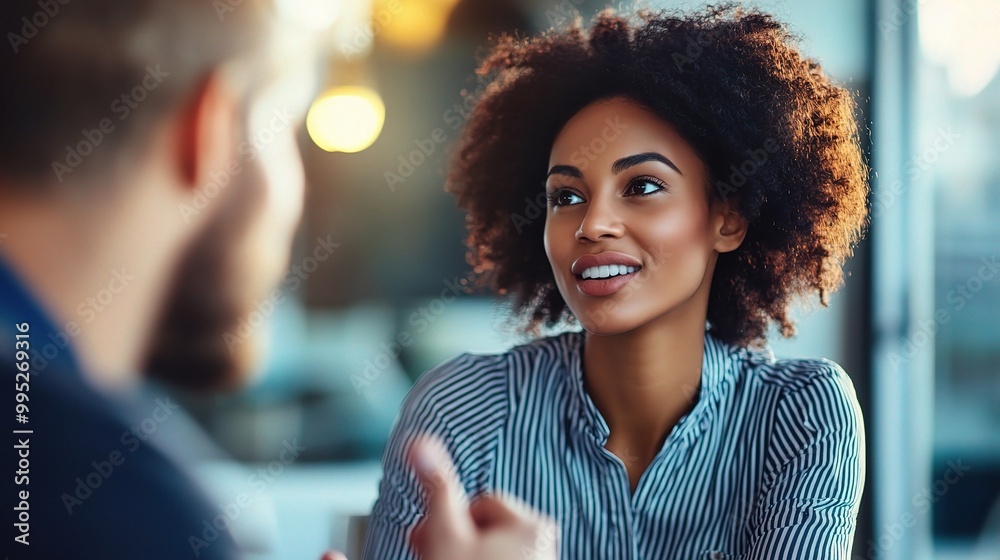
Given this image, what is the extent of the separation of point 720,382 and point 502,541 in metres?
0.49

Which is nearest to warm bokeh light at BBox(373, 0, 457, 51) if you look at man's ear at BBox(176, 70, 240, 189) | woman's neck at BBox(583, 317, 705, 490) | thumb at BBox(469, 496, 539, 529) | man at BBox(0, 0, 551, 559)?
man at BBox(0, 0, 551, 559)

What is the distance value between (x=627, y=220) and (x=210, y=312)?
158 centimetres

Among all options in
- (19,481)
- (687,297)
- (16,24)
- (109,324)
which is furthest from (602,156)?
(16,24)

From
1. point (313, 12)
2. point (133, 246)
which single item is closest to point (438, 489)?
point (133, 246)

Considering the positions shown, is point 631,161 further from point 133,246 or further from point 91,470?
point 133,246

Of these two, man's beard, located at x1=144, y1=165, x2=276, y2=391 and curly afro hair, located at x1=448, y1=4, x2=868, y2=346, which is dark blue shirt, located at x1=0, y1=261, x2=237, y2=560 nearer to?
curly afro hair, located at x1=448, y1=4, x2=868, y2=346

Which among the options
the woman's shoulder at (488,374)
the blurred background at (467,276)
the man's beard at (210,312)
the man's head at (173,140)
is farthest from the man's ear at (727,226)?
the man's beard at (210,312)

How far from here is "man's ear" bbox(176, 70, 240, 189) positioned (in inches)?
84.2

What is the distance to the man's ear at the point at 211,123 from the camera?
214 cm

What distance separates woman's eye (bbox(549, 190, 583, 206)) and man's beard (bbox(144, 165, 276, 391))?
1379 millimetres

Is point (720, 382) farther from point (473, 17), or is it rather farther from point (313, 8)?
point (313, 8)

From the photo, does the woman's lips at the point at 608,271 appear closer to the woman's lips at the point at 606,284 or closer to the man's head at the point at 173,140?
the woman's lips at the point at 606,284

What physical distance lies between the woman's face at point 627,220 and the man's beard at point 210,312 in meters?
1.42

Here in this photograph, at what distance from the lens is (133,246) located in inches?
71.1
